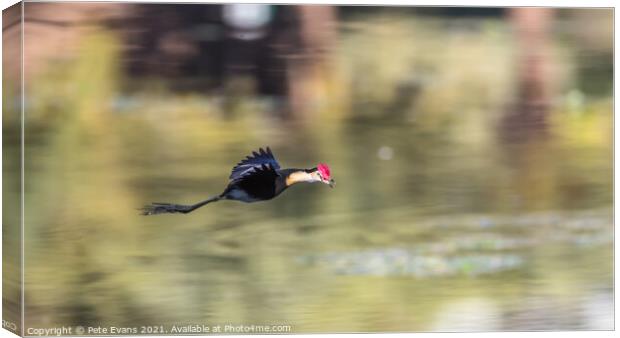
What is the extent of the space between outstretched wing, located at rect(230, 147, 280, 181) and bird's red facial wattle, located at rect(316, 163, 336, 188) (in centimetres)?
22

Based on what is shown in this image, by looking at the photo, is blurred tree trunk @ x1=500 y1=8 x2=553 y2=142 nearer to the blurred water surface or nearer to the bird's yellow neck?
the blurred water surface

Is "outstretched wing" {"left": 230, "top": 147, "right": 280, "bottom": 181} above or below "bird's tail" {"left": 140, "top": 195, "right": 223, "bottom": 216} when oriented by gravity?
above

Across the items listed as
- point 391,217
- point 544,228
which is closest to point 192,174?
point 391,217

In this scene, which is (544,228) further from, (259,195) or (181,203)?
(181,203)

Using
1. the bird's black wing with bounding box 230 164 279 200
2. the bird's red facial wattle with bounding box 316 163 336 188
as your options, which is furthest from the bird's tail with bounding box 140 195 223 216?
the bird's red facial wattle with bounding box 316 163 336 188

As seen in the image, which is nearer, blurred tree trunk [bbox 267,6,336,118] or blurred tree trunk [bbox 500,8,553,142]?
blurred tree trunk [bbox 267,6,336,118]

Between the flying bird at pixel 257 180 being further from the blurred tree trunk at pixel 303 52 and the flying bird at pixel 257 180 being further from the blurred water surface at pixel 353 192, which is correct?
the blurred tree trunk at pixel 303 52

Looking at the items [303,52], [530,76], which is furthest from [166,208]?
[530,76]

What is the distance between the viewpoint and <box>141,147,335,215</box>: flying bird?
20.6 ft

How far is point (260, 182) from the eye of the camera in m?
6.30

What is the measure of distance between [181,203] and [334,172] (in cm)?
81

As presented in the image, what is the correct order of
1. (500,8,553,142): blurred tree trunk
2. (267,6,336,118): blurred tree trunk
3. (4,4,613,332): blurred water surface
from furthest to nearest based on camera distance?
(500,8,553,142): blurred tree trunk, (267,6,336,118): blurred tree trunk, (4,4,613,332): blurred water surface

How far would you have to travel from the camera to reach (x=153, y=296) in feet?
20.5

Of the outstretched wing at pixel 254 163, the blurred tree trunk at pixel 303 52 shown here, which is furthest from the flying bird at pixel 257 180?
the blurred tree trunk at pixel 303 52
